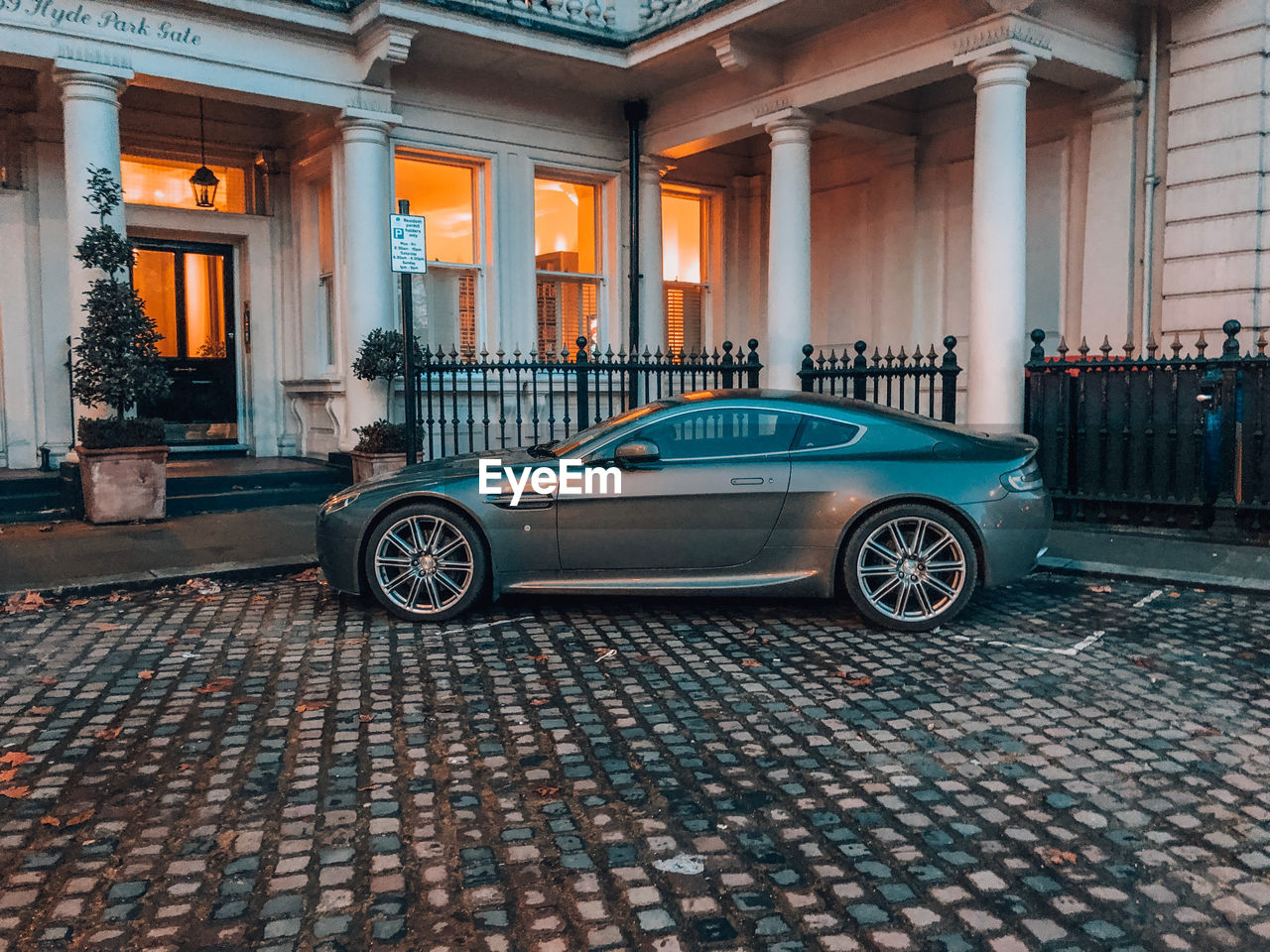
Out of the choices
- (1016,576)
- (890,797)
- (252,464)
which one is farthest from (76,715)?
(252,464)

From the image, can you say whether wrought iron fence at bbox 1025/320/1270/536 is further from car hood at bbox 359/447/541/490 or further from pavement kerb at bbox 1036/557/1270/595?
car hood at bbox 359/447/541/490

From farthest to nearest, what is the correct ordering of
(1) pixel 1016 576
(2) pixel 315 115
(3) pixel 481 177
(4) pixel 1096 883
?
1. (3) pixel 481 177
2. (2) pixel 315 115
3. (1) pixel 1016 576
4. (4) pixel 1096 883

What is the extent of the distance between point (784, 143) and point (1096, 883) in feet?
34.7

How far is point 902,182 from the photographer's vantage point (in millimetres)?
14031

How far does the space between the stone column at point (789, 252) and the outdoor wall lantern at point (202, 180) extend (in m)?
6.83

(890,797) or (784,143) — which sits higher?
A: (784,143)

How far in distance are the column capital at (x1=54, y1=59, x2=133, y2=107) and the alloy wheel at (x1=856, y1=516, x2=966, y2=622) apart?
879cm

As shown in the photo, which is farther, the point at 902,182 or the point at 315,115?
the point at 902,182

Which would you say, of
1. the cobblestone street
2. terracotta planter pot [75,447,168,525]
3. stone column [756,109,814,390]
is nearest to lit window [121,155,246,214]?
terracotta planter pot [75,447,168,525]

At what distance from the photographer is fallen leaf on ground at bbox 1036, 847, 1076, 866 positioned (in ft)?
10.4

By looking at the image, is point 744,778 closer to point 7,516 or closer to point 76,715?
point 76,715

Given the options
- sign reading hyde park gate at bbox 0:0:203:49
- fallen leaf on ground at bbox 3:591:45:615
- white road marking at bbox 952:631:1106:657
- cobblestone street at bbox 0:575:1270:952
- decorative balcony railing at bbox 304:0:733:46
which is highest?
decorative balcony railing at bbox 304:0:733:46

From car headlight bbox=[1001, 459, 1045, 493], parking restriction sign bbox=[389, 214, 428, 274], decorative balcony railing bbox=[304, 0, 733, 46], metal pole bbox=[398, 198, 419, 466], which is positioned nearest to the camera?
car headlight bbox=[1001, 459, 1045, 493]

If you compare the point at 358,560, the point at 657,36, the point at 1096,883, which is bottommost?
the point at 1096,883
